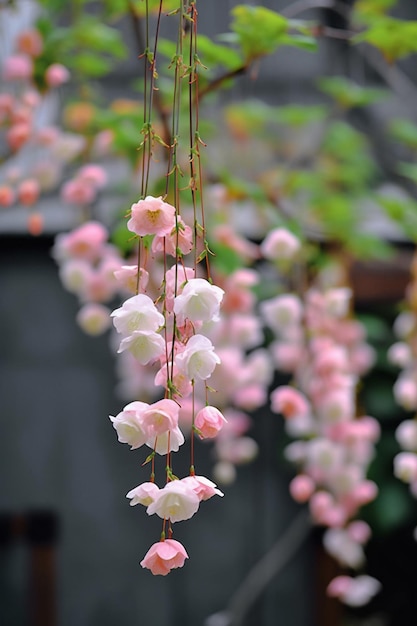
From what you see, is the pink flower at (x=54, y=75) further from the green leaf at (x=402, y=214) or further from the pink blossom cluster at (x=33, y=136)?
the green leaf at (x=402, y=214)

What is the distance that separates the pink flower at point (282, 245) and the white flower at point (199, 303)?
0.78 m

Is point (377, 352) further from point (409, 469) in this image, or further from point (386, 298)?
point (409, 469)

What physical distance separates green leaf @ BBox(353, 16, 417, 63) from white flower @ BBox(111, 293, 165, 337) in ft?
2.52

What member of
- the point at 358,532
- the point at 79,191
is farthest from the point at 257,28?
the point at 358,532

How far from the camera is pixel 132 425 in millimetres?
699

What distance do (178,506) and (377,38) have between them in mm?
914

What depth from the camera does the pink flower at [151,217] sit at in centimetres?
71

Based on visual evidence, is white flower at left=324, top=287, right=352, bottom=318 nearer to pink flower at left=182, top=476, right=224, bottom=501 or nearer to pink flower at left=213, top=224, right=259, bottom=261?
pink flower at left=213, top=224, right=259, bottom=261

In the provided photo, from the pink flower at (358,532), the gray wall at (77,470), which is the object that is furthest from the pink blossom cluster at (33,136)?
the pink flower at (358,532)

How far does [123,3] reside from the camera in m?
1.57

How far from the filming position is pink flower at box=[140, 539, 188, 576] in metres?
0.69

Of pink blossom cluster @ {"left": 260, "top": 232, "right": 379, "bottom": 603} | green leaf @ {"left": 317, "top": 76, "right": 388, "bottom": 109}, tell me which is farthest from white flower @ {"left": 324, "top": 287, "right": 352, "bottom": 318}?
green leaf @ {"left": 317, "top": 76, "right": 388, "bottom": 109}

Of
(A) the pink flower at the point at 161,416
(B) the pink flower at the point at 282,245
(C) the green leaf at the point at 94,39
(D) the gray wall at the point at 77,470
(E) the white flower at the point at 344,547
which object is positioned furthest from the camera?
(D) the gray wall at the point at 77,470

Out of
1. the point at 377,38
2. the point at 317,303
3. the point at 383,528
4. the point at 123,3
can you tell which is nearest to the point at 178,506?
the point at 377,38
